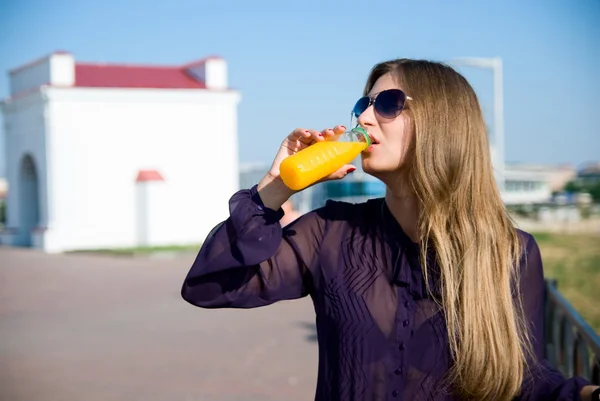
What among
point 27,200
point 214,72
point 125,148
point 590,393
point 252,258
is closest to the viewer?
point 590,393

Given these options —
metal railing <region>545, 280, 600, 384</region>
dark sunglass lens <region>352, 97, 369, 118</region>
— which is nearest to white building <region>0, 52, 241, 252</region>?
metal railing <region>545, 280, 600, 384</region>

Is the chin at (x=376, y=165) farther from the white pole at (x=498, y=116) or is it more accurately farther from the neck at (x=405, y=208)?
the white pole at (x=498, y=116)

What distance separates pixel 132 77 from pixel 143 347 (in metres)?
19.7

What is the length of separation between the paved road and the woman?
486cm

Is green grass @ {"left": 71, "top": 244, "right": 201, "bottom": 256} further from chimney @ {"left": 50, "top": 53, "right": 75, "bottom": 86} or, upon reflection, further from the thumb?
the thumb

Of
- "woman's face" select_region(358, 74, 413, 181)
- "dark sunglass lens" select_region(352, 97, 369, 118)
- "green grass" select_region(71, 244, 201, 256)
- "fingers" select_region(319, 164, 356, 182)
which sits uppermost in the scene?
"dark sunglass lens" select_region(352, 97, 369, 118)

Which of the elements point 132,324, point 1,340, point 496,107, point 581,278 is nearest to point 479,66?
point 496,107

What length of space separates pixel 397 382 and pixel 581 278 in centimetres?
1492

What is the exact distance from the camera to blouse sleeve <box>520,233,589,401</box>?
7.75ft

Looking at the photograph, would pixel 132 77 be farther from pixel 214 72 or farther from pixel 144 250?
pixel 144 250

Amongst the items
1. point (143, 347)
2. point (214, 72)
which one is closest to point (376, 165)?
point (143, 347)

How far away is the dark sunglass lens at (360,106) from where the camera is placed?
2.51 m

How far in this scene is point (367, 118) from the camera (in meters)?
2.43

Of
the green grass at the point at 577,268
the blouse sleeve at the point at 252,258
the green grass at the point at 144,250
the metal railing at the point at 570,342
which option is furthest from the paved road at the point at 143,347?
the green grass at the point at 144,250
